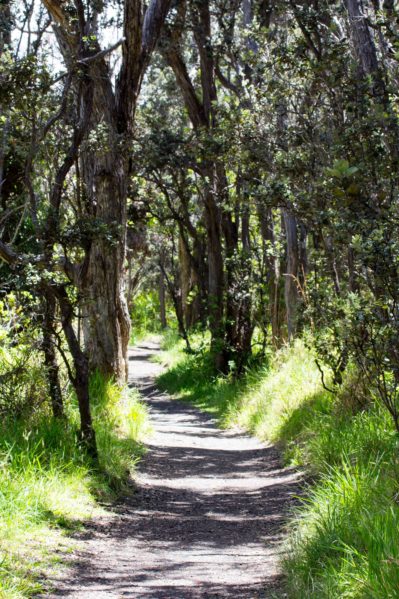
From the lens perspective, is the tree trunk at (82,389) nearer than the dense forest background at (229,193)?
No

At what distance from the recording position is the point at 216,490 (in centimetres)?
887

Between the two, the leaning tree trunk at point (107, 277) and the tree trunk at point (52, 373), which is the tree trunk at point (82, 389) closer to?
the tree trunk at point (52, 373)

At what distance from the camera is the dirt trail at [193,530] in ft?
17.4

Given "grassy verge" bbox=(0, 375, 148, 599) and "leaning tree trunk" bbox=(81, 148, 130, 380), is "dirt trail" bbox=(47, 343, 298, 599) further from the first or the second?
"leaning tree trunk" bbox=(81, 148, 130, 380)

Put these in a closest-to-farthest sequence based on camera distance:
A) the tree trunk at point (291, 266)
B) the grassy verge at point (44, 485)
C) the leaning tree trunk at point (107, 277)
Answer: the grassy verge at point (44, 485), the leaning tree trunk at point (107, 277), the tree trunk at point (291, 266)

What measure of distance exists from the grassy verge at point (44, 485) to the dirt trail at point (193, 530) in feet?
0.69

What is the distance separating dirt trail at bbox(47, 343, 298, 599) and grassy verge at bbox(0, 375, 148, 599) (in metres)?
0.21

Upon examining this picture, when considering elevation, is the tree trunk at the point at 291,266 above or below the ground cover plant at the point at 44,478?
above

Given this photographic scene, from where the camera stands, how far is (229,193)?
17141 millimetres

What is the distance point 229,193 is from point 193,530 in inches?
428

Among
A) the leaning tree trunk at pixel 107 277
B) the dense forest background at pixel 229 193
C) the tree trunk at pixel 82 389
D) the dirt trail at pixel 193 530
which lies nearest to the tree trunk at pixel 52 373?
the dense forest background at pixel 229 193

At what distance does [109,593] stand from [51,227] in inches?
135

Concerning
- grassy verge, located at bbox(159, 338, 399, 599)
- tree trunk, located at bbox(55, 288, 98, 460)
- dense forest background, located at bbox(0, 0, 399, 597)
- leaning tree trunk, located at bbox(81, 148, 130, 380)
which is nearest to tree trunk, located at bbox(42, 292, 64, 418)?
dense forest background, located at bbox(0, 0, 399, 597)

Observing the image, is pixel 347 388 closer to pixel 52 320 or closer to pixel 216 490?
pixel 216 490
